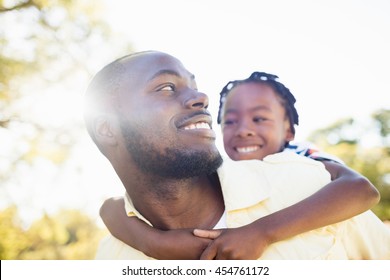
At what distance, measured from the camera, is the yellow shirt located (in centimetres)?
119

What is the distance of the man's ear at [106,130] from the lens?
1.40 metres

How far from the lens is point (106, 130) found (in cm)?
141

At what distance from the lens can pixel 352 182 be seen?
120 centimetres

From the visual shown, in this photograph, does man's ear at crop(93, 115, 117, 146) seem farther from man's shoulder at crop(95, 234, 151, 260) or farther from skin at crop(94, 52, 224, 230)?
man's shoulder at crop(95, 234, 151, 260)

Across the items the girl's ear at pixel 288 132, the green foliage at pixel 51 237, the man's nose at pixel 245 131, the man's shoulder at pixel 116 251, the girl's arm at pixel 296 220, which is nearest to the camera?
the girl's arm at pixel 296 220

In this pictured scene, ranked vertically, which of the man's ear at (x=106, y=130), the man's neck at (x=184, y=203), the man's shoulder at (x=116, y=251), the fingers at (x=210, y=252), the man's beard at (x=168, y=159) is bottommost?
the fingers at (x=210, y=252)

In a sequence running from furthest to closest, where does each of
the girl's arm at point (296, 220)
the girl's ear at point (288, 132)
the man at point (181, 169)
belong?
the girl's ear at point (288, 132)
the man at point (181, 169)
the girl's arm at point (296, 220)

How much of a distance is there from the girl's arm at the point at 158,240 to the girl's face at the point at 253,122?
2.03 feet

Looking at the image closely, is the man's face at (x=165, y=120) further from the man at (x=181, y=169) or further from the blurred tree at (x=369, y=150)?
the blurred tree at (x=369, y=150)

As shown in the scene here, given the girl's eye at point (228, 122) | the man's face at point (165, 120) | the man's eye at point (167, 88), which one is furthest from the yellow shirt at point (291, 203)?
the girl's eye at point (228, 122)

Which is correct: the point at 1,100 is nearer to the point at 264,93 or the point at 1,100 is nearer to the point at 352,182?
the point at 264,93

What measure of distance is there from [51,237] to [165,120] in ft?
6.62

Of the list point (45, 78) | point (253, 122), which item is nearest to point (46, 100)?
point (45, 78)

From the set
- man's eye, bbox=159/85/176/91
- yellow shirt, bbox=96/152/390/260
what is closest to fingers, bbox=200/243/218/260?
yellow shirt, bbox=96/152/390/260
